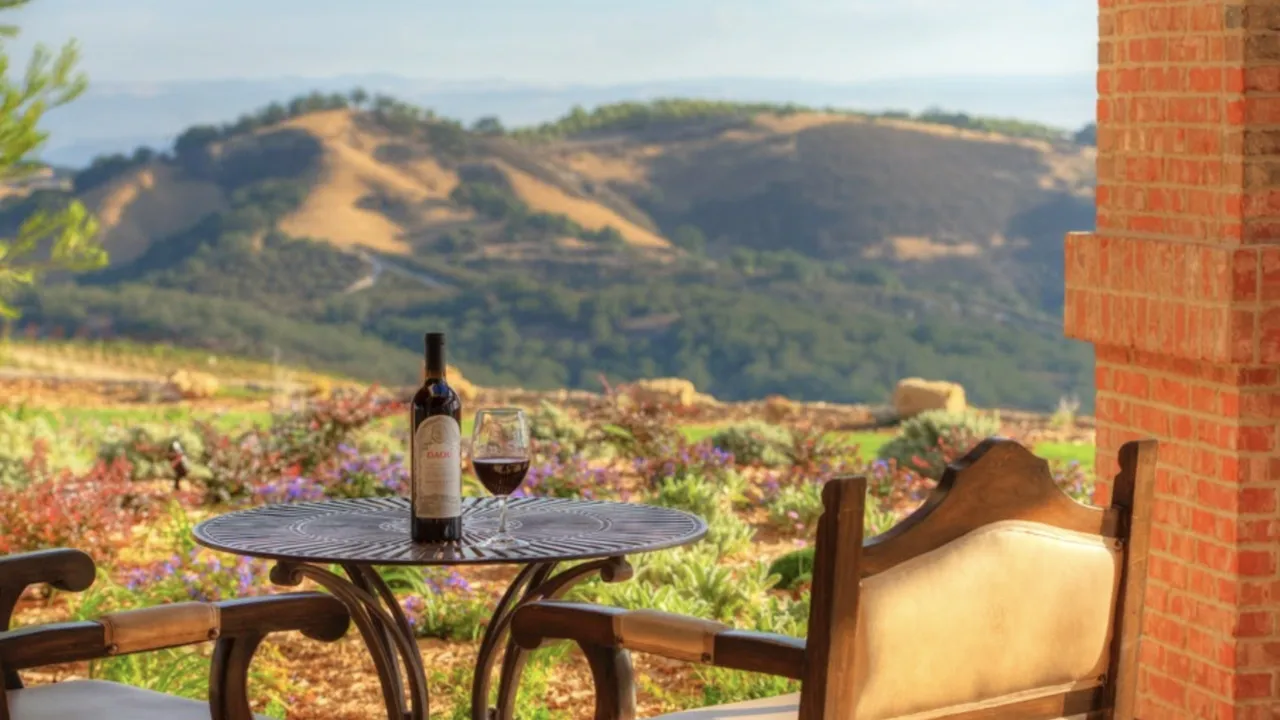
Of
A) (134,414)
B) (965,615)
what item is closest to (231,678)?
(965,615)

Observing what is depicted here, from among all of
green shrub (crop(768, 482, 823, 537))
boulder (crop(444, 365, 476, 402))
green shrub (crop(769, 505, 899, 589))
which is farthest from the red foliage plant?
boulder (crop(444, 365, 476, 402))

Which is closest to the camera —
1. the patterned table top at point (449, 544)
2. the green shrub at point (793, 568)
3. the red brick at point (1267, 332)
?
the patterned table top at point (449, 544)

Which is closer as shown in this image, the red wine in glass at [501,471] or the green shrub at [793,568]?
the red wine in glass at [501,471]

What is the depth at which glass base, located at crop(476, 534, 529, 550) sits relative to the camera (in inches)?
143

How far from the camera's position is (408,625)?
403cm

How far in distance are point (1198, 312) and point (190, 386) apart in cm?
1201

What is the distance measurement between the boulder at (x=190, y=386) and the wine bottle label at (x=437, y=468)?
12.0 meters

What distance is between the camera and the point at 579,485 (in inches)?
319

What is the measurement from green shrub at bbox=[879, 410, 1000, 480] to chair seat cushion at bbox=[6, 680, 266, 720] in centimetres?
608

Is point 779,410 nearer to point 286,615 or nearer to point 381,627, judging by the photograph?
point 381,627

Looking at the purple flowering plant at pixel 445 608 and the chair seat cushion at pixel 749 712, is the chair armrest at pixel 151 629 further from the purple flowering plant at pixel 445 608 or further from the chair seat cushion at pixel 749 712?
the purple flowering plant at pixel 445 608

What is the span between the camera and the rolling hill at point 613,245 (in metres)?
41.6

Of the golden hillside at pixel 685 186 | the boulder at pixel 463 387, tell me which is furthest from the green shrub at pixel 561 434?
the golden hillside at pixel 685 186

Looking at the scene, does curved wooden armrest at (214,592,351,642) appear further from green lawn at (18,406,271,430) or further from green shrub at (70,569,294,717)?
green lawn at (18,406,271,430)
